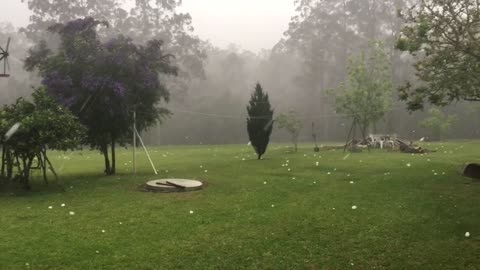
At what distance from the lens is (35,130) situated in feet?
48.3

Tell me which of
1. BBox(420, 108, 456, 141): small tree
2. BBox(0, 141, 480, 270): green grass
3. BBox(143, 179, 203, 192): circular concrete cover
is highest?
BBox(420, 108, 456, 141): small tree

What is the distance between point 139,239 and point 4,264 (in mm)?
2656

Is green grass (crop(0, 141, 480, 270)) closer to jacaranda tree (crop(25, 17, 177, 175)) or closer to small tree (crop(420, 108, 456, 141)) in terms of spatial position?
jacaranda tree (crop(25, 17, 177, 175))

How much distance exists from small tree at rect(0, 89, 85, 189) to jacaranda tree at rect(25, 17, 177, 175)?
8.23 ft

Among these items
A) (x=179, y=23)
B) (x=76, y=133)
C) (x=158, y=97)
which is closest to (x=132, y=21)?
(x=179, y=23)

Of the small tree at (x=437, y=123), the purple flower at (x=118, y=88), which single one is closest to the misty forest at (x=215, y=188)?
the purple flower at (x=118, y=88)

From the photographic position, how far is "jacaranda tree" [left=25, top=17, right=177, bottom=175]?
18.6 metres

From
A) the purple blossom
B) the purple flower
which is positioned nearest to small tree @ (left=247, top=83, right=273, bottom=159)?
the purple flower

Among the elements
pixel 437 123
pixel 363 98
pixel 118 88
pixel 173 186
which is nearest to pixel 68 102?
pixel 118 88

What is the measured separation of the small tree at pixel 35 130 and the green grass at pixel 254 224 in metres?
1.35

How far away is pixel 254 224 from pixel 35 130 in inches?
328

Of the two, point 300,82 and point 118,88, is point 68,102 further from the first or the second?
point 300,82

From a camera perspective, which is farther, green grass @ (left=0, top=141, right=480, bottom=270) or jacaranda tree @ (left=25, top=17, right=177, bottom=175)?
jacaranda tree @ (left=25, top=17, right=177, bottom=175)

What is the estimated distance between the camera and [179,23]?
59.7m
